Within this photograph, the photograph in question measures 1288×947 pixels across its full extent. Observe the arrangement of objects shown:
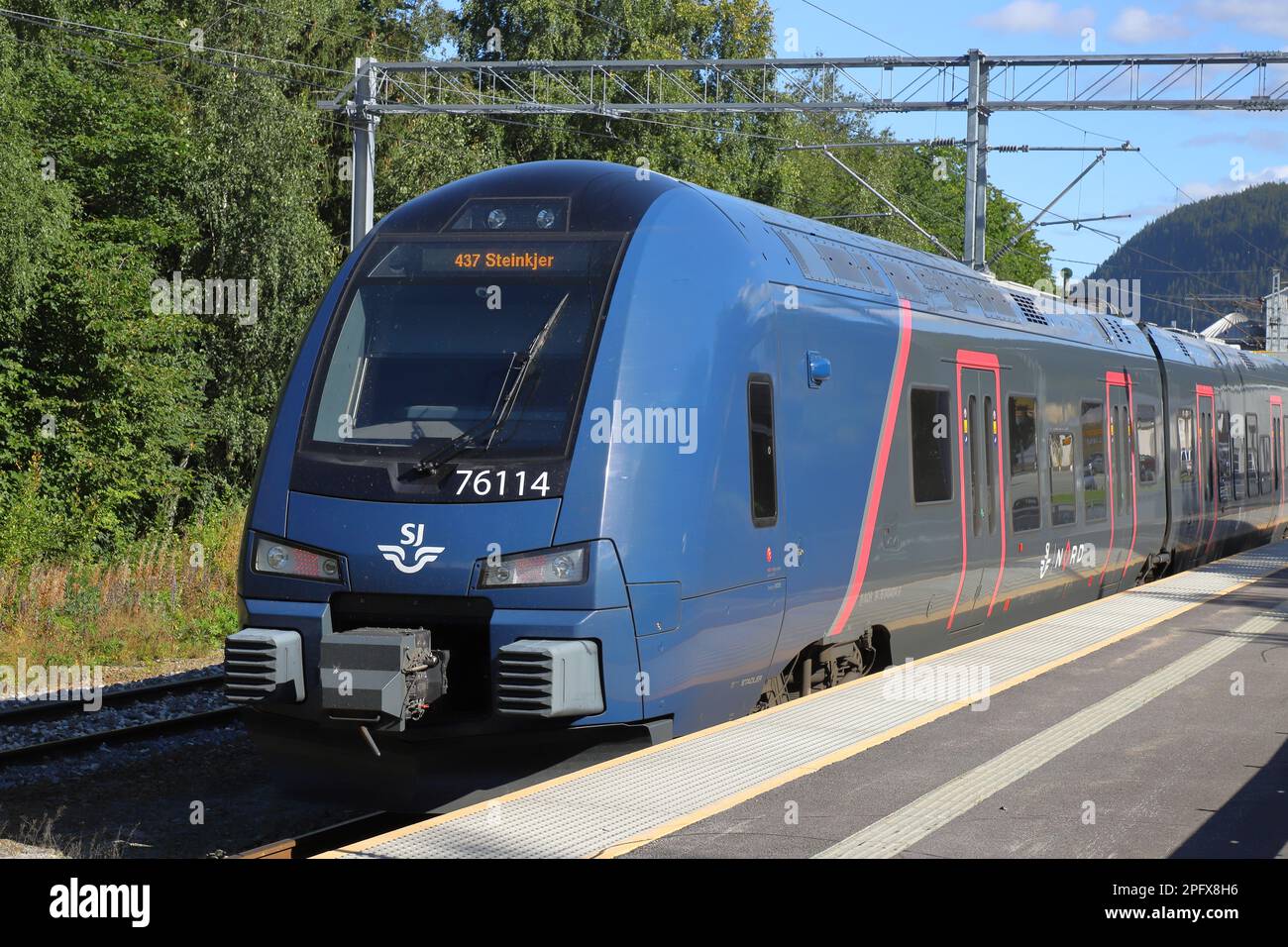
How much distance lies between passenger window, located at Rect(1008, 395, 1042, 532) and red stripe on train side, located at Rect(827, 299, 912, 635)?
2636 mm

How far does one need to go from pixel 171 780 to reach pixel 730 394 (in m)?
4.82

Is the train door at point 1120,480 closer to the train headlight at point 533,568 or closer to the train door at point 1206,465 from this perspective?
the train door at point 1206,465

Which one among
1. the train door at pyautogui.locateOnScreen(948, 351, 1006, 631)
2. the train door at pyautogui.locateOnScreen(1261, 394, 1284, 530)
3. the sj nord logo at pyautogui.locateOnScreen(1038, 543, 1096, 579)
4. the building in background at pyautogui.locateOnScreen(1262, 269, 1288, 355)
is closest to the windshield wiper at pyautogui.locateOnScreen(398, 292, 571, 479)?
the train door at pyautogui.locateOnScreen(948, 351, 1006, 631)

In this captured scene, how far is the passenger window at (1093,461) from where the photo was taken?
15359mm

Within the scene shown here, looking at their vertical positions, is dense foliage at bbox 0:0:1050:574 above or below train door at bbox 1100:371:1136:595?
above

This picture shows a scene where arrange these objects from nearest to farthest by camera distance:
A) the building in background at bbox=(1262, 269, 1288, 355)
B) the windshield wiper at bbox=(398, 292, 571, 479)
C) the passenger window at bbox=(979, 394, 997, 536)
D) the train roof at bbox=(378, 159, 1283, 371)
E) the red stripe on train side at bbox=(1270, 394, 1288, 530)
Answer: the windshield wiper at bbox=(398, 292, 571, 479) < the train roof at bbox=(378, 159, 1283, 371) < the passenger window at bbox=(979, 394, 997, 536) < the red stripe on train side at bbox=(1270, 394, 1288, 530) < the building in background at bbox=(1262, 269, 1288, 355)

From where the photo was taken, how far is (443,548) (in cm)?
707

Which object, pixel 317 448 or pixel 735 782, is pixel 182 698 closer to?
pixel 317 448

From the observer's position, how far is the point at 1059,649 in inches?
432

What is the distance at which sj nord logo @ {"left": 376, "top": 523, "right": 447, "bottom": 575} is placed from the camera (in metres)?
7.08

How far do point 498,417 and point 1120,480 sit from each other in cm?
1132

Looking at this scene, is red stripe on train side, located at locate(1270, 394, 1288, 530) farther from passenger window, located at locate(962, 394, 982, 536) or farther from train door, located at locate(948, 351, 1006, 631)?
passenger window, located at locate(962, 394, 982, 536)

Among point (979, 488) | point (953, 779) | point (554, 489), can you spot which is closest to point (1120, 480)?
point (979, 488)

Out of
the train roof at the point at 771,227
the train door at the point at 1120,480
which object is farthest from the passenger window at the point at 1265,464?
the train roof at the point at 771,227
